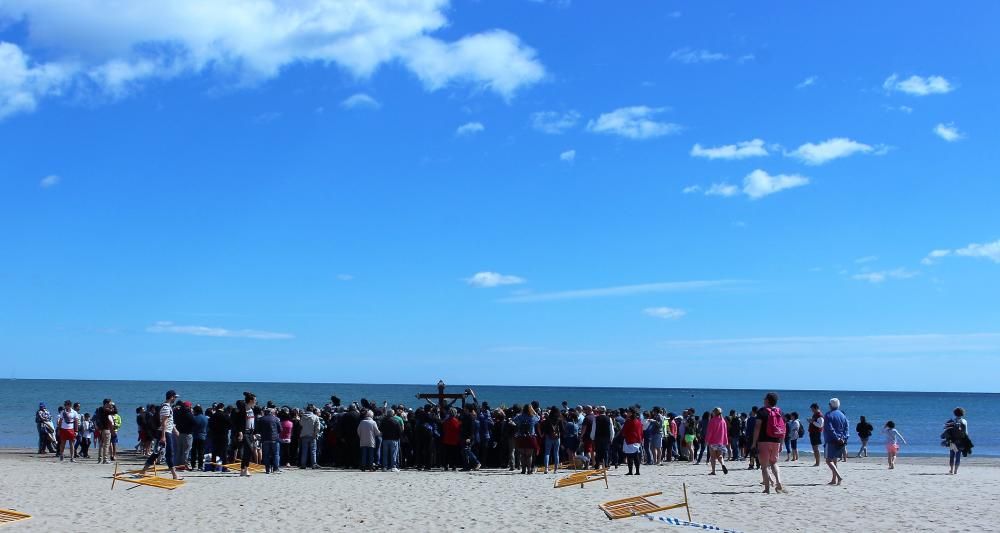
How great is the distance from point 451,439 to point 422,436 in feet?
2.19

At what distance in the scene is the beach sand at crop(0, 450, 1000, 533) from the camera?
35.0ft

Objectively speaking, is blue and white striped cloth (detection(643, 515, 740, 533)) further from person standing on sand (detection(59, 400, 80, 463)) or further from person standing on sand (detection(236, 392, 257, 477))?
person standing on sand (detection(59, 400, 80, 463))

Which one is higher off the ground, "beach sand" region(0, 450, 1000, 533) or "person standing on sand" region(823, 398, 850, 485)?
"person standing on sand" region(823, 398, 850, 485)

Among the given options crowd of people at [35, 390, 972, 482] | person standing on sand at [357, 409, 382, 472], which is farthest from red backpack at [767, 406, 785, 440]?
person standing on sand at [357, 409, 382, 472]

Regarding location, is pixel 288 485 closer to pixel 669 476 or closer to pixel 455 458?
pixel 455 458

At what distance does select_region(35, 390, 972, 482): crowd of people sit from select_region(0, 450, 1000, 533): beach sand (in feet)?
2.16

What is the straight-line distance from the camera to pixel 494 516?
11.3 meters

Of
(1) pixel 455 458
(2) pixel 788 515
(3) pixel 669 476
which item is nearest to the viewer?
(2) pixel 788 515

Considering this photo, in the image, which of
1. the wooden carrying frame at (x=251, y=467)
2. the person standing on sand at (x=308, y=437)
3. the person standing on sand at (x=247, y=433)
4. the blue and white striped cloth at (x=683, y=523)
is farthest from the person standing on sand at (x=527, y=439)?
the blue and white striped cloth at (x=683, y=523)

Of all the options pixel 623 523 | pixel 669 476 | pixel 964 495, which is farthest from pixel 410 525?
pixel 964 495

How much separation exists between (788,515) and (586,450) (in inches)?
295

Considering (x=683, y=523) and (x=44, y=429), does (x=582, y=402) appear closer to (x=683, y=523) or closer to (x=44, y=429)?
(x=44, y=429)

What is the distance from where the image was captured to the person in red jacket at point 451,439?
1817 cm

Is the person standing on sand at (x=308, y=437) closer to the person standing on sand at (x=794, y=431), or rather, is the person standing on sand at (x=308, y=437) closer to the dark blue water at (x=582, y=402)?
the person standing on sand at (x=794, y=431)
